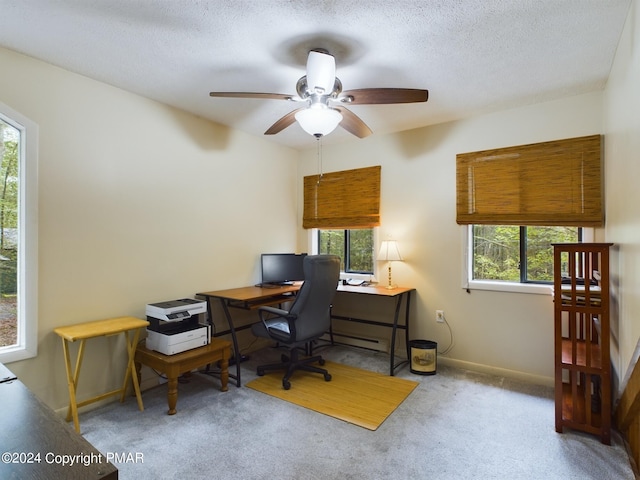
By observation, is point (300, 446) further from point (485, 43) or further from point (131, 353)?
point (485, 43)

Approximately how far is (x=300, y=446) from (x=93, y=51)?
282 centimetres

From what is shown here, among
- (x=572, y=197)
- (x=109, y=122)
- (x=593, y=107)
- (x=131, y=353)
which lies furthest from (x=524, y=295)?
(x=109, y=122)

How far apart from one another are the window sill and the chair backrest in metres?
1.37

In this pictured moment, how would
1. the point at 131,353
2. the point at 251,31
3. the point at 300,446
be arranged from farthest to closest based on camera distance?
the point at 131,353, the point at 300,446, the point at 251,31

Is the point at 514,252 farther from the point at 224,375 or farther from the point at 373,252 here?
the point at 224,375

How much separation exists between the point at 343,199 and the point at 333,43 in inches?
85.7

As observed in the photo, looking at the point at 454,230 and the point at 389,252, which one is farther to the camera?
the point at 389,252

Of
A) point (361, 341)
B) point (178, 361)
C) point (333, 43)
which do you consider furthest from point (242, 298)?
point (333, 43)

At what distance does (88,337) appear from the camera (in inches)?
87.3

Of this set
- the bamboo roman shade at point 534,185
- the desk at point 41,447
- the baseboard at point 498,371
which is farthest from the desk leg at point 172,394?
the bamboo roman shade at point 534,185

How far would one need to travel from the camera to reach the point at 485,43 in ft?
6.96

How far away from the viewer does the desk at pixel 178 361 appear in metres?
2.51

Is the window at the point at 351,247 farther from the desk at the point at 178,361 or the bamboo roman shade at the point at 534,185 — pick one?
the desk at the point at 178,361

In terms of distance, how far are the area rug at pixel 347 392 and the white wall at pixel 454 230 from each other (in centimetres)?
82
